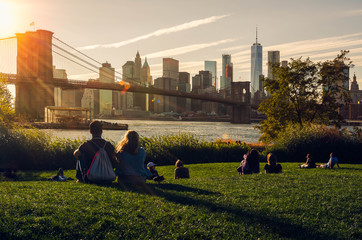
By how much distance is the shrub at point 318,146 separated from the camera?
54.0 feet

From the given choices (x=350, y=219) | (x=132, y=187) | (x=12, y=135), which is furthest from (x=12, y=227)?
(x=12, y=135)

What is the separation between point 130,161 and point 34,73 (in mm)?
54051

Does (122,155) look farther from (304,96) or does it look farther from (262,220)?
(304,96)

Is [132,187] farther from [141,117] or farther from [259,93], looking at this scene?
[141,117]

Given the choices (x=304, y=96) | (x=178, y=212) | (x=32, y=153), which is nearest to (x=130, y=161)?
(x=178, y=212)

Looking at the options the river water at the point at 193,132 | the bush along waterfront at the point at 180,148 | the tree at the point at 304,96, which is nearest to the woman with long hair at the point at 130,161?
the bush along waterfront at the point at 180,148

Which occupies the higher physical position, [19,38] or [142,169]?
[19,38]

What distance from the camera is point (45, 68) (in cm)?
5638

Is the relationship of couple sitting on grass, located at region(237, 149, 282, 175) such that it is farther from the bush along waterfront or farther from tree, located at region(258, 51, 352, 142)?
tree, located at region(258, 51, 352, 142)

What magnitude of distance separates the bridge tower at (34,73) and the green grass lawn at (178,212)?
47864mm

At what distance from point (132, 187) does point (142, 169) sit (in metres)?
0.39

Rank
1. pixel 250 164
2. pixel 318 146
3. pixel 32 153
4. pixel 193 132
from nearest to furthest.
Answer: pixel 250 164, pixel 32 153, pixel 318 146, pixel 193 132

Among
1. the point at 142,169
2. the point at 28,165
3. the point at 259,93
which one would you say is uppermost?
the point at 259,93

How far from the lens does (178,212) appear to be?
190 inches
